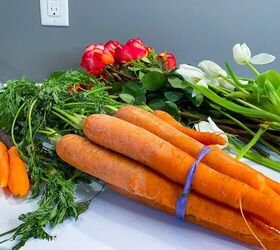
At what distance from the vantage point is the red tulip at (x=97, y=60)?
1108mm

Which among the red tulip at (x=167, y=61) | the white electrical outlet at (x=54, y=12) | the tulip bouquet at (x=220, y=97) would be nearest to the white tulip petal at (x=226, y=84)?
the tulip bouquet at (x=220, y=97)

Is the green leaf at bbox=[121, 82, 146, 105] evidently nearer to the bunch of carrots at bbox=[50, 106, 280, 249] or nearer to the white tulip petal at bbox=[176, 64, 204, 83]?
the white tulip petal at bbox=[176, 64, 204, 83]

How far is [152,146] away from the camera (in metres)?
0.57

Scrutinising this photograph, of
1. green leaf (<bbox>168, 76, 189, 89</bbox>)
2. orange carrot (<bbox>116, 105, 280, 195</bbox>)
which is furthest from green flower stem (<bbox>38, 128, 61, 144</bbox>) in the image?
green leaf (<bbox>168, 76, 189, 89</bbox>)

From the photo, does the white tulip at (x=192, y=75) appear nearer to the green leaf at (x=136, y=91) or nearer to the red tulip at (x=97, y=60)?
the green leaf at (x=136, y=91)

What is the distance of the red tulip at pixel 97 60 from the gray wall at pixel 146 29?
29 centimetres

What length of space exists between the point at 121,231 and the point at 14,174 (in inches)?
9.2

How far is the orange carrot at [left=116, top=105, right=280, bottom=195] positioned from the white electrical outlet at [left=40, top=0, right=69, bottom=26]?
2.75 feet

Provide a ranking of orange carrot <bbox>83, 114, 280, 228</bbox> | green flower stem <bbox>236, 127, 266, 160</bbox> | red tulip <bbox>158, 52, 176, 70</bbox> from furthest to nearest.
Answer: red tulip <bbox>158, 52, 176, 70</bbox>, green flower stem <bbox>236, 127, 266, 160</bbox>, orange carrot <bbox>83, 114, 280, 228</bbox>

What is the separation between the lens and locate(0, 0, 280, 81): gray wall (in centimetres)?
135

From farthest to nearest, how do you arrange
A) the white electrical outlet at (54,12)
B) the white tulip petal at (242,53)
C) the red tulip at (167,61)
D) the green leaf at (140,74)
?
the white electrical outlet at (54,12)
the red tulip at (167,61)
the green leaf at (140,74)
the white tulip petal at (242,53)

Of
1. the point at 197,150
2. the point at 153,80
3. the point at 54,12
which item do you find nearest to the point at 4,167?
the point at 197,150

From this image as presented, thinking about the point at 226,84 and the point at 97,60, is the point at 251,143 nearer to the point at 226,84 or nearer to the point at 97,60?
the point at 226,84

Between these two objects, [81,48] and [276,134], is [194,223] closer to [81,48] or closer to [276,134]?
[276,134]
